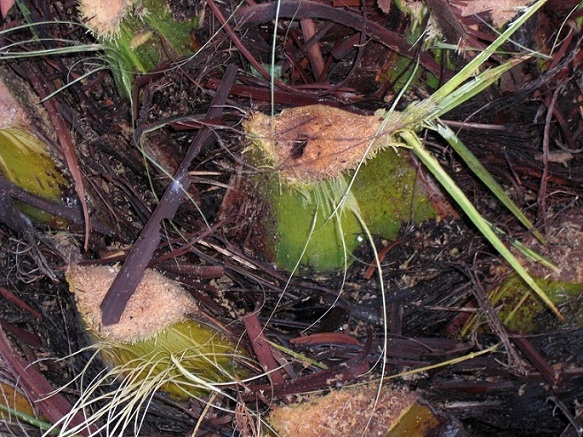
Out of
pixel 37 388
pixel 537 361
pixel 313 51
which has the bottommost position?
pixel 537 361

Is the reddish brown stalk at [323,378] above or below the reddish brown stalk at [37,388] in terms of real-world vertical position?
below

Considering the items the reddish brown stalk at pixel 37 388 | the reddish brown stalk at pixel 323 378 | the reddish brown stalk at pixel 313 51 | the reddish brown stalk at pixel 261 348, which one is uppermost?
the reddish brown stalk at pixel 313 51

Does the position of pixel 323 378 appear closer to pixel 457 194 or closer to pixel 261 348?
pixel 261 348

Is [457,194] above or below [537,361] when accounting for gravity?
above

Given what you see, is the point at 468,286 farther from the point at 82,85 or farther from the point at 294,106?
the point at 82,85

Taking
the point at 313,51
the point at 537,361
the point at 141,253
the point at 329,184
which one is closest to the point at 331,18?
the point at 313,51

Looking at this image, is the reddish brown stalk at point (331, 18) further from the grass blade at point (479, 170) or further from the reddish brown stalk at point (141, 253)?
the reddish brown stalk at point (141, 253)

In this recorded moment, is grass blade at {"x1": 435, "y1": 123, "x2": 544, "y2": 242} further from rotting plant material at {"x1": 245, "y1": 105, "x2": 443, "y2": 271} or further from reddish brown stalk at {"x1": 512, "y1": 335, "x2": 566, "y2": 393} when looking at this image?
reddish brown stalk at {"x1": 512, "y1": 335, "x2": 566, "y2": 393}

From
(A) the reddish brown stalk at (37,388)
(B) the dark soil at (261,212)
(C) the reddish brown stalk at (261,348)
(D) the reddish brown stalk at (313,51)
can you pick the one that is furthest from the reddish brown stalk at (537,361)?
(A) the reddish brown stalk at (37,388)

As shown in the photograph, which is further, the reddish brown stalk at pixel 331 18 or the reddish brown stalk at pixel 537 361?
the reddish brown stalk at pixel 537 361

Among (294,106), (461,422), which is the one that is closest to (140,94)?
(294,106)

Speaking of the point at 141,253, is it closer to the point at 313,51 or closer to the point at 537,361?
the point at 313,51

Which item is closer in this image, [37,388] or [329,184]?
[329,184]
